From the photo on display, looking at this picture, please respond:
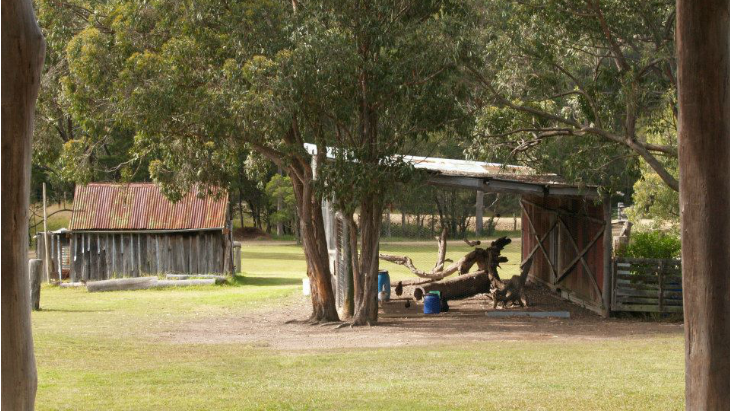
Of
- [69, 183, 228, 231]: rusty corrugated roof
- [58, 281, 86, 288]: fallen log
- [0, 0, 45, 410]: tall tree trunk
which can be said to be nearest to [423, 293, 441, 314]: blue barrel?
[69, 183, 228, 231]: rusty corrugated roof

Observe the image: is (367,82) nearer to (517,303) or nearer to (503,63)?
(503,63)

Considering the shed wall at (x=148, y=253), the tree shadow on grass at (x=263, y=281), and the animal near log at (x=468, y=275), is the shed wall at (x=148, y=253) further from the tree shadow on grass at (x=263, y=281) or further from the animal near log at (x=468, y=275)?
the animal near log at (x=468, y=275)

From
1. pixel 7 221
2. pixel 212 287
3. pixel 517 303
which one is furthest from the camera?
pixel 212 287

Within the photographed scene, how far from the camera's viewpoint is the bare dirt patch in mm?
16812

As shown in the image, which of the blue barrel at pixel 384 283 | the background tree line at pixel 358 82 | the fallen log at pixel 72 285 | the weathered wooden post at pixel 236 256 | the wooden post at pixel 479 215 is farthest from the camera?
the wooden post at pixel 479 215

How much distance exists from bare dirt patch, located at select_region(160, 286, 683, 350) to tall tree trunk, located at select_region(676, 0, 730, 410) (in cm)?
1071

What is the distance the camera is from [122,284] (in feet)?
103

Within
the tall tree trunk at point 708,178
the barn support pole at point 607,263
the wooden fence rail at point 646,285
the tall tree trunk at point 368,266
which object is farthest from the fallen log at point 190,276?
the tall tree trunk at point 708,178

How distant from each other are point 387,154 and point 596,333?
215 inches

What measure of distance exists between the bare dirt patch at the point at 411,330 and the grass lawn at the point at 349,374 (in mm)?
735

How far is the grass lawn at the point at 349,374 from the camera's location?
950 centimetres

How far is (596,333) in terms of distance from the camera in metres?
17.7

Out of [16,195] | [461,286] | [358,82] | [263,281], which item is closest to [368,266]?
[358,82]

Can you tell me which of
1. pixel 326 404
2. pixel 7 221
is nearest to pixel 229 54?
pixel 326 404
